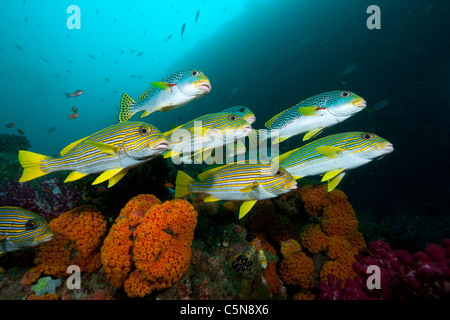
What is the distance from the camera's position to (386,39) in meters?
16.5

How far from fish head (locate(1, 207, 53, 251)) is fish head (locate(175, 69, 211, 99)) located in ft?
8.71

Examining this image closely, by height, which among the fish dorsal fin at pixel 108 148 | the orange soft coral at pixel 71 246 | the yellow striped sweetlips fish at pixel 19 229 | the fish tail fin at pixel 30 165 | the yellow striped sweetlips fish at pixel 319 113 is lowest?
the orange soft coral at pixel 71 246

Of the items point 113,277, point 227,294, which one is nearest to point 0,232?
point 113,277

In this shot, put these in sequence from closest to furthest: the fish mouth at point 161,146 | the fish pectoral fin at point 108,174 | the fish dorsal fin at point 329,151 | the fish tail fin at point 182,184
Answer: the fish mouth at point 161,146
the fish pectoral fin at point 108,174
the fish dorsal fin at point 329,151
the fish tail fin at point 182,184

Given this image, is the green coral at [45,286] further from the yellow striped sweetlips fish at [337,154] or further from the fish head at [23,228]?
the yellow striped sweetlips fish at [337,154]

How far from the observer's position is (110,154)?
86.3 inches

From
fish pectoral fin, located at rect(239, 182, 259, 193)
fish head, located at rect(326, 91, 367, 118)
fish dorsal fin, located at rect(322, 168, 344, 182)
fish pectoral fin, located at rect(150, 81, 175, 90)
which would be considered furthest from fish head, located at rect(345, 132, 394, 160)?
fish pectoral fin, located at rect(150, 81, 175, 90)

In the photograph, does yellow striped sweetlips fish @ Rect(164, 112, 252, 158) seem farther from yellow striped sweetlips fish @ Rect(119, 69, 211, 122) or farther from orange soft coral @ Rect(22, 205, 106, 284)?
orange soft coral @ Rect(22, 205, 106, 284)

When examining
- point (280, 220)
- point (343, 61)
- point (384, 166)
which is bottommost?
point (280, 220)

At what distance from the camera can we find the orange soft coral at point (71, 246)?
297 cm

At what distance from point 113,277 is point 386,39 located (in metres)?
23.5

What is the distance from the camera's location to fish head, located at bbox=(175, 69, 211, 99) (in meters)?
2.78

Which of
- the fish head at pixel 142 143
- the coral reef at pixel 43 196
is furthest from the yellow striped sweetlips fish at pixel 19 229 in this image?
the fish head at pixel 142 143
